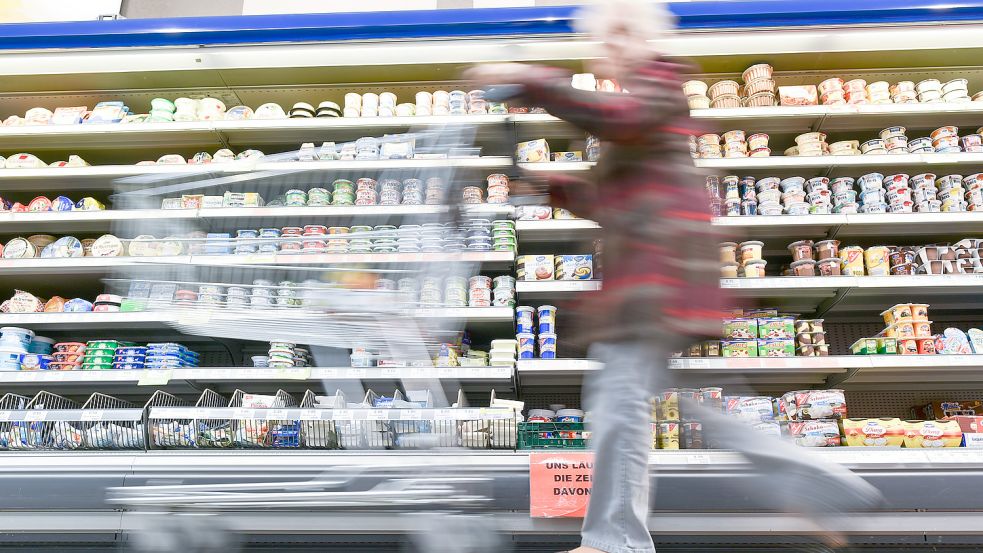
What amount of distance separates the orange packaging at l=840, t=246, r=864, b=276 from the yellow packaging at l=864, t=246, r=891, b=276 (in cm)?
3

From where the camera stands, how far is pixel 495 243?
9.59ft

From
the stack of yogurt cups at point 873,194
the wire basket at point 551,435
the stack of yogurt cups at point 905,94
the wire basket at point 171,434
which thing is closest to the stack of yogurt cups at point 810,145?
the stack of yogurt cups at point 873,194

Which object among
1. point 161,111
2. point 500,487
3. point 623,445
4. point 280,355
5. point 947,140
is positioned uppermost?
point 161,111

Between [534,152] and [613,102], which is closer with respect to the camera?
[613,102]

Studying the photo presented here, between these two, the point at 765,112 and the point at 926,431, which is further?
the point at 765,112

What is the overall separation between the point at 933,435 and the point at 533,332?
5.14ft

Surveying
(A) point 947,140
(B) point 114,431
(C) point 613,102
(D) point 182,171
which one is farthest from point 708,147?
(B) point 114,431

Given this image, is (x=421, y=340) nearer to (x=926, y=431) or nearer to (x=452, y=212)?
(x=452, y=212)

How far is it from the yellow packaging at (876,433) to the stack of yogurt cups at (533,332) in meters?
1.18

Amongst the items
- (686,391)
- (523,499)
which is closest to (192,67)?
(523,499)

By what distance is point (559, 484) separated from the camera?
7.64 ft

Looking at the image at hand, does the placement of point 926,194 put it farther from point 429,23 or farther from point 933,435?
point 429,23

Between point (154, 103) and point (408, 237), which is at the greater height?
point (154, 103)

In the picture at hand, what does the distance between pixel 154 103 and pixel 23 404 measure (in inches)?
58.0
